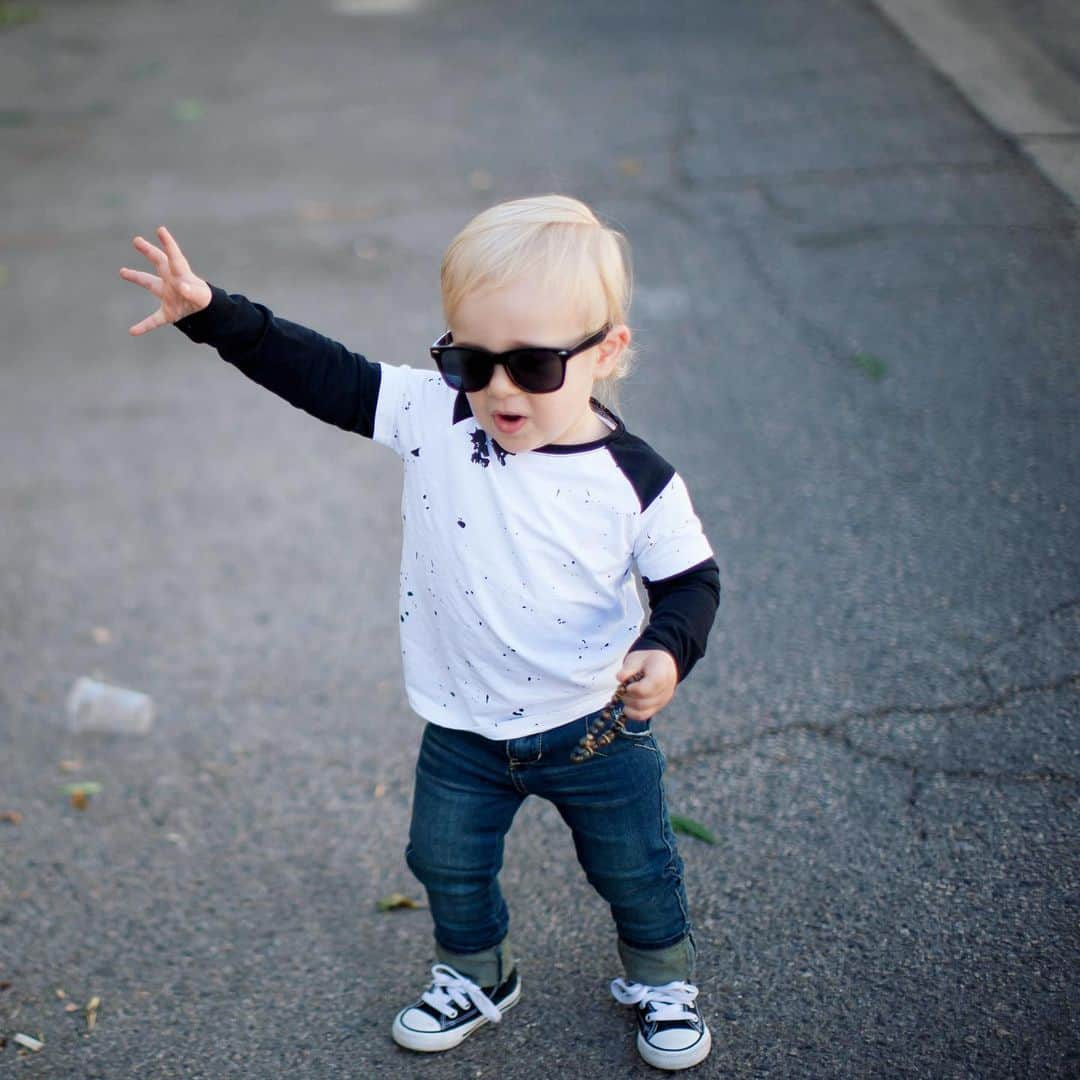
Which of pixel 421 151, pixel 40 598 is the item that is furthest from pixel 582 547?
pixel 421 151

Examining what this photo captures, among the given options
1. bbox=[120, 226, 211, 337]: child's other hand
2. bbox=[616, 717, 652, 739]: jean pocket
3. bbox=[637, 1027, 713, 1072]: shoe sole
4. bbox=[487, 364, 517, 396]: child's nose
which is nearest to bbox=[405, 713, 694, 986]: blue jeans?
bbox=[616, 717, 652, 739]: jean pocket

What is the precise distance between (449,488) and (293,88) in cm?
723

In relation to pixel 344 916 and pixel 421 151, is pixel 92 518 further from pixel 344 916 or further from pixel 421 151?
pixel 421 151

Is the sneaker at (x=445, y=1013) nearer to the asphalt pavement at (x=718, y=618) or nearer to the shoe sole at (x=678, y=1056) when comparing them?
the asphalt pavement at (x=718, y=618)

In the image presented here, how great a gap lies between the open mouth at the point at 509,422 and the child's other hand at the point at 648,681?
0.41 m

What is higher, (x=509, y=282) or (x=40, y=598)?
(x=509, y=282)

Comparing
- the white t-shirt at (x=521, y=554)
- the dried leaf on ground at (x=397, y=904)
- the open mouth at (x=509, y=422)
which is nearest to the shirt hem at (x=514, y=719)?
the white t-shirt at (x=521, y=554)

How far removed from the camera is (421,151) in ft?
23.9

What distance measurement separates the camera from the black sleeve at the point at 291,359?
7.22ft

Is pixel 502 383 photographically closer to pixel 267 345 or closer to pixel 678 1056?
pixel 267 345

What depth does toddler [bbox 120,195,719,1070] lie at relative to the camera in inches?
81.0

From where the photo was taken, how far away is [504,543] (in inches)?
84.8

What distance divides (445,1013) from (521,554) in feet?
3.09

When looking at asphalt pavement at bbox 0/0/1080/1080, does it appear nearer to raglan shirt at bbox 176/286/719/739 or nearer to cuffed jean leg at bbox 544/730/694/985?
cuffed jean leg at bbox 544/730/694/985
